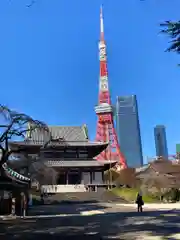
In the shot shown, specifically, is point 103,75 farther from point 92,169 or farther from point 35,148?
point 35,148

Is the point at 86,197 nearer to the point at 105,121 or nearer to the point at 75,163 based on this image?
the point at 75,163

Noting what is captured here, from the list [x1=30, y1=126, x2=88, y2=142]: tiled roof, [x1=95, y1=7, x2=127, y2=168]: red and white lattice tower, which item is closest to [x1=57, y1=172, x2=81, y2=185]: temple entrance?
[x1=30, y1=126, x2=88, y2=142]: tiled roof

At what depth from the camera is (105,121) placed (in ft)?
266

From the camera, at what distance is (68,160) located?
54.0m

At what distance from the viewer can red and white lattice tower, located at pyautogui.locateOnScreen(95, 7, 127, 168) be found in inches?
2975

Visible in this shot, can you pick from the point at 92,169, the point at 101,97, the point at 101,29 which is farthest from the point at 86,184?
the point at 101,29

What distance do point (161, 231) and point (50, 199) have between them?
31.6 meters

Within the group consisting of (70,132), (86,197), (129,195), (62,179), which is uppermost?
(70,132)

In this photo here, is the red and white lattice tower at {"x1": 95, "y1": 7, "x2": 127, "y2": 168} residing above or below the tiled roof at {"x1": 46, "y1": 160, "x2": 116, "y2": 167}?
above

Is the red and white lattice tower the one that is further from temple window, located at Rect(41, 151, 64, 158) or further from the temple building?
temple window, located at Rect(41, 151, 64, 158)

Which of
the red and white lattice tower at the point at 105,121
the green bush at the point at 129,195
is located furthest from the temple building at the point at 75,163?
the red and white lattice tower at the point at 105,121

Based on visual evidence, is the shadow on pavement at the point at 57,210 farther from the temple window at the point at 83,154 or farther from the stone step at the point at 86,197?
the temple window at the point at 83,154

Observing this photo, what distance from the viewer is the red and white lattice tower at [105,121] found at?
75562 millimetres

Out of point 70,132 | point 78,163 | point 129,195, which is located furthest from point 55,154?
point 129,195
